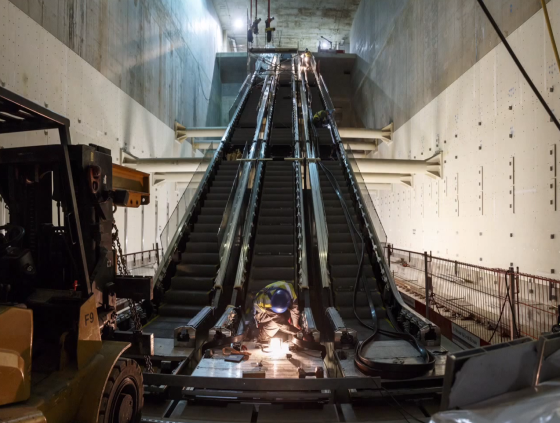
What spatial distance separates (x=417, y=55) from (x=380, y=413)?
39.0ft

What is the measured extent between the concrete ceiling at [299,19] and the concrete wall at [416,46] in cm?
240

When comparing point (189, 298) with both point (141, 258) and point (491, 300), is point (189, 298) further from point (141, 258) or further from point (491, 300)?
point (491, 300)

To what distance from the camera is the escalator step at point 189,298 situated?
625 cm

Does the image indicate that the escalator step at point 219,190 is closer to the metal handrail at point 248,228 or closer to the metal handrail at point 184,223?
the metal handrail at point 184,223

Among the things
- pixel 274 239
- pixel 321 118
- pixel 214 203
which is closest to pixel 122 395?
pixel 274 239

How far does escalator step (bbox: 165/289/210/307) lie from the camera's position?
625 cm

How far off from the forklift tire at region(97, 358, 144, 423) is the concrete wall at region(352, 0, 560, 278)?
636cm

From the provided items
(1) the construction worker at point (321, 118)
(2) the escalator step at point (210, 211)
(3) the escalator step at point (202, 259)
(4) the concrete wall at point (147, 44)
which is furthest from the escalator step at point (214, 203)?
(1) the construction worker at point (321, 118)

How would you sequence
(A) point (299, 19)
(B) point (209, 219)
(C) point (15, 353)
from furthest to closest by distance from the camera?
(A) point (299, 19)
(B) point (209, 219)
(C) point (15, 353)

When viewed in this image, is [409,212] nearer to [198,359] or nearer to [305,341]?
[305,341]

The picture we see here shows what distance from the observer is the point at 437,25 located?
10.5 m

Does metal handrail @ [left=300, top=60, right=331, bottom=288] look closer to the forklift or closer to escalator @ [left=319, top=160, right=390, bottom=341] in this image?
escalator @ [left=319, top=160, right=390, bottom=341]

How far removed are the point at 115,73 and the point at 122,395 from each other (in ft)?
29.4

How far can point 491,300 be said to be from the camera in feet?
20.8
